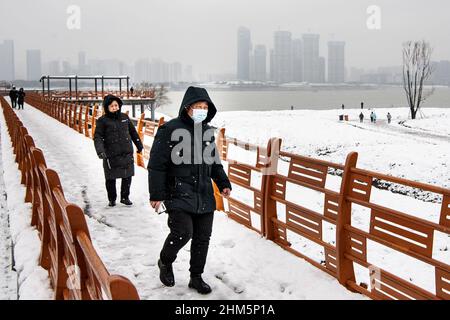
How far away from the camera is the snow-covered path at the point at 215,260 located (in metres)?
5.29

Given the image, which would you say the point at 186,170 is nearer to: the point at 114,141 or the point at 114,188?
the point at 114,141

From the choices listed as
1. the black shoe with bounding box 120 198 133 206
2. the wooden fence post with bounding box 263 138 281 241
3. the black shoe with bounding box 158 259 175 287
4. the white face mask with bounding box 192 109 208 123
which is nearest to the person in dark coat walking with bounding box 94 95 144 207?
the black shoe with bounding box 120 198 133 206

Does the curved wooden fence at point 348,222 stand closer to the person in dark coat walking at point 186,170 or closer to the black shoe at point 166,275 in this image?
the person in dark coat walking at point 186,170

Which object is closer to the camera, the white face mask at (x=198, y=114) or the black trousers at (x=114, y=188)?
Answer: the white face mask at (x=198, y=114)

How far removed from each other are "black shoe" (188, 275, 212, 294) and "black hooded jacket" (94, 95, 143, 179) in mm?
3846

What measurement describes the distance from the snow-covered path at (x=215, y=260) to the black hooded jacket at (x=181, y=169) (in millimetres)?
938

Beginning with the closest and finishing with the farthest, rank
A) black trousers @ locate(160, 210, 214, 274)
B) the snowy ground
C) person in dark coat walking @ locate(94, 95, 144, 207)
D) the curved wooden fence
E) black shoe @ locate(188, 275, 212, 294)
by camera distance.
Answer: the curved wooden fence
black trousers @ locate(160, 210, 214, 274)
black shoe @ locate(188, 275, 212, 294)
person in dark coat walking @ locate(94, 95, 144, 207)
the snowy ground

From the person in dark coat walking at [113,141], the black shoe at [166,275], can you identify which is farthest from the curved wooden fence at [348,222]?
the person in dark coat walking at [113,141]

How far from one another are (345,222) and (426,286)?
6.23 metres

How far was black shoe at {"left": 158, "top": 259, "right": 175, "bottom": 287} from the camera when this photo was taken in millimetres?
5301

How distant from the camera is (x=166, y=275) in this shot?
5312 millimetres

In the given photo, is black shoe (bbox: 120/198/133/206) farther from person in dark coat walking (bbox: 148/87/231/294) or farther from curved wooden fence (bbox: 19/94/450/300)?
person in dark coat walking (bbox: 148/87/231/294)

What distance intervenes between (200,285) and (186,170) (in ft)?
3.76

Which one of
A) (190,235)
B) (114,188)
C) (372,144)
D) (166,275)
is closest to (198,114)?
(190,235)
